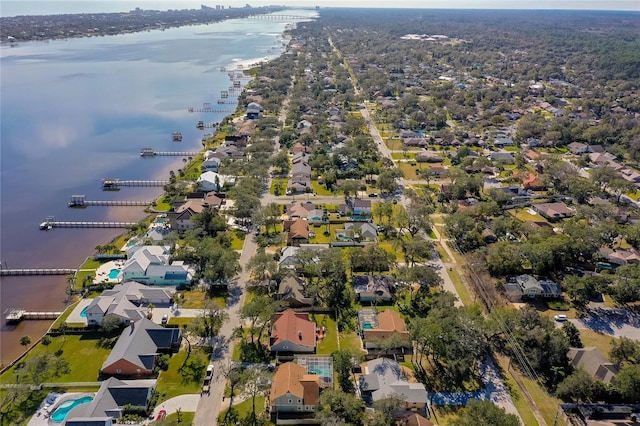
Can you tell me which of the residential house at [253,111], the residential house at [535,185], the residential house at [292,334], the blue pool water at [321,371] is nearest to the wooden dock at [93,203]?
the residential house at [292,334]

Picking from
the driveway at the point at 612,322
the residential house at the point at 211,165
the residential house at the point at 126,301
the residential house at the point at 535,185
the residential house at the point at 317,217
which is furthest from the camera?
the residential house at the point at 211,165

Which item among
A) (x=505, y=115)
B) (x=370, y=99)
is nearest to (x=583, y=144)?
(x=505, y=115)

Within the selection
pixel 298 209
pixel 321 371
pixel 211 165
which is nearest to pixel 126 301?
pixel 321 371

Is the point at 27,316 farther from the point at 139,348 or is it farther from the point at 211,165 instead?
the point at 211,165

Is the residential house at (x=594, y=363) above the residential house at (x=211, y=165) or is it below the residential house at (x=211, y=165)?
below

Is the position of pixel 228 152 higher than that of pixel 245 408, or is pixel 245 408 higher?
pixel 228 152

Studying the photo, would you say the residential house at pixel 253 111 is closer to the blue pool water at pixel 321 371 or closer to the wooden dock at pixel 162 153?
the wooden dock at pixel 162 153

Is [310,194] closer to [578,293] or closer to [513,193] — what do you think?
[513,193]
